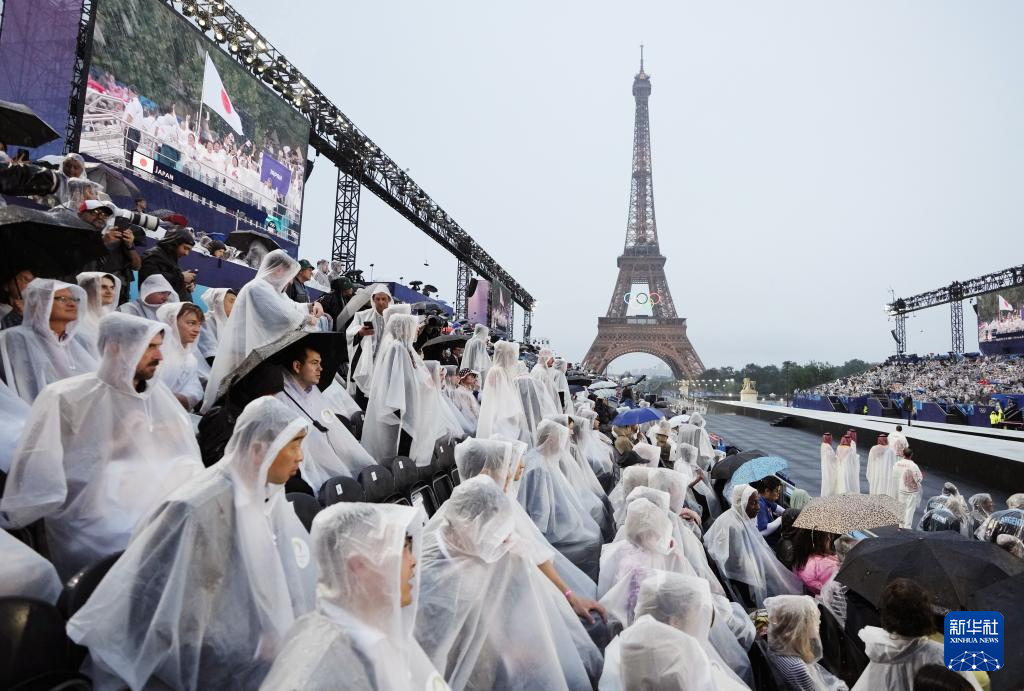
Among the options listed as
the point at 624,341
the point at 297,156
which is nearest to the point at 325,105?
the point at 297,156

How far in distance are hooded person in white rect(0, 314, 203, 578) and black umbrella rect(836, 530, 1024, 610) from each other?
3.06 m

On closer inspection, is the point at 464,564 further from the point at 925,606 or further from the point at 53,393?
the point at 925,606

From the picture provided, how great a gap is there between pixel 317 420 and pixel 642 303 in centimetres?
5731

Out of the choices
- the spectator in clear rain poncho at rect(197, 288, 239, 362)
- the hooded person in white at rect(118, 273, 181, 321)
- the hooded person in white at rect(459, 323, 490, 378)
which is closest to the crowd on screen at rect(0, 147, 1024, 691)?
the hooded person in white at rect(118, 273, 181, 321)

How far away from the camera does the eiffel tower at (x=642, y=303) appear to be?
174 ft

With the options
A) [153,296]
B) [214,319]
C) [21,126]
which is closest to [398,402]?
[153,296]

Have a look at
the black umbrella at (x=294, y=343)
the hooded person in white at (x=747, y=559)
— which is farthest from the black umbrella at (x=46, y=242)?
the hooded person in white at (x=747, y=559)

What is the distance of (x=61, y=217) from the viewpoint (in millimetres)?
3498

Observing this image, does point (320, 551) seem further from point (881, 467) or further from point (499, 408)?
point (881, 467)

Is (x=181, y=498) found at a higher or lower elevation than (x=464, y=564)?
higher

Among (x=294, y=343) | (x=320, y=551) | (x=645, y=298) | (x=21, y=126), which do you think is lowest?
(x=320, y=551)

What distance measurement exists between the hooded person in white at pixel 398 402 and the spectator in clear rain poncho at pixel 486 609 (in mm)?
2440

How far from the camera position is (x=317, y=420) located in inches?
131

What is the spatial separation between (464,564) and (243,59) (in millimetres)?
16198
